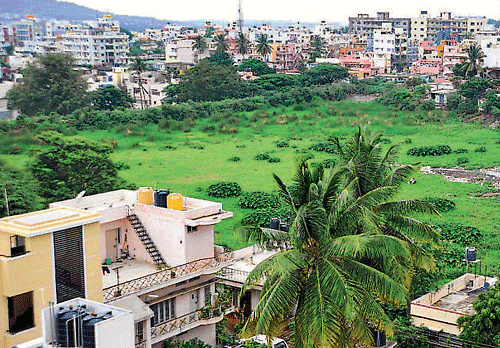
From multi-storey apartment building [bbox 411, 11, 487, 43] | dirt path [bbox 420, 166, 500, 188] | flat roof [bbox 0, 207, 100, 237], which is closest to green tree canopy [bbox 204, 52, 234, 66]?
multi-storey apartment building [bbox 411, 11, 487, 43]

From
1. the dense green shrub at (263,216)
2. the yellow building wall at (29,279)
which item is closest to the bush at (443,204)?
the dense green shrub at (263,216)

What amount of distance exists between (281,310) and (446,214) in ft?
72.4

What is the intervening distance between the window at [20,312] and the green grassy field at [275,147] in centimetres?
1552

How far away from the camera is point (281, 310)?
10.7 m

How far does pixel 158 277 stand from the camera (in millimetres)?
14469

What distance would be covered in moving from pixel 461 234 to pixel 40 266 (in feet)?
63.0

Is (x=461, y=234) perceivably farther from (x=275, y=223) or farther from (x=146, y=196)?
(x=146, y=196)

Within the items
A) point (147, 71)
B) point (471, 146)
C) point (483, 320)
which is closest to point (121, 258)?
point (483, 320)

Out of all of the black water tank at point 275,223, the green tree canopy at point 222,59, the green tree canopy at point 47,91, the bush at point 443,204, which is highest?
the green tree canopy at point 222,59

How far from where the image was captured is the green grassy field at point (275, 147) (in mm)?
33125

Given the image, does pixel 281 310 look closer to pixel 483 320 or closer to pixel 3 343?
pixel 3 343

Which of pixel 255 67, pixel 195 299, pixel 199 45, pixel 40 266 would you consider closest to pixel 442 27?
pixel 199 45

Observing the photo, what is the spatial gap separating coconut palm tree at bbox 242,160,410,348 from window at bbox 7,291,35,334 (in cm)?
319

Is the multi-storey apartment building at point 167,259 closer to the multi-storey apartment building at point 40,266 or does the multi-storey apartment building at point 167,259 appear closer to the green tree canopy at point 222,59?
the multi-storey apartment building at point 40,266
